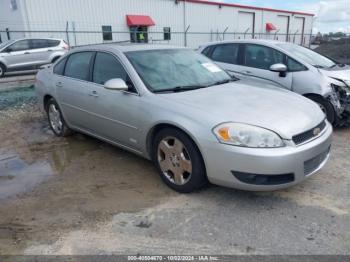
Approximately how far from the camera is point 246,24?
36188mm

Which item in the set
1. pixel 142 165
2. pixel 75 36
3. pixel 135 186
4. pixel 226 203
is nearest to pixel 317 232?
pixel 226 203

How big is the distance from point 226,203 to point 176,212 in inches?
21.2

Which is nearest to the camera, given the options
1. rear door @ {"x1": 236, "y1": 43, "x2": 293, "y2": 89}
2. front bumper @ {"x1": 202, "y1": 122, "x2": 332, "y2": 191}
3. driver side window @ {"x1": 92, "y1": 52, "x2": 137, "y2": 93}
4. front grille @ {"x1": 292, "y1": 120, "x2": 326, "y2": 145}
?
front bumper @ {"x1": 202, "y1": 122, "x2": 332, "y2": 191}

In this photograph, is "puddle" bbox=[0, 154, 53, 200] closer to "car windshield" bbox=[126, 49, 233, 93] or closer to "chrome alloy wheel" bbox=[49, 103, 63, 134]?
"chrome alloy wheel" bbox=[49, 103, 63, 134]

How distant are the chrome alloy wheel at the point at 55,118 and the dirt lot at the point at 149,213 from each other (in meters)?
1.08

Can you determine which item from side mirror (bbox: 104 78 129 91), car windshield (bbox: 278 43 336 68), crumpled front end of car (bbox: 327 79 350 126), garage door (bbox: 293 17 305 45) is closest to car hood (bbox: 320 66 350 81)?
crumpled front end of car (bbox: 327 79 350 126)

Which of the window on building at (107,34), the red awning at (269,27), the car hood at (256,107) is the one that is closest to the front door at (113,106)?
the car hood at (256,107)

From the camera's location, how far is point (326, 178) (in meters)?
3.96

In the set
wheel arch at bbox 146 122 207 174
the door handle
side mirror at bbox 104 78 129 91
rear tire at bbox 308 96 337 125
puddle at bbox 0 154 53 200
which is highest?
side mirror at bbox 104 78 129 91

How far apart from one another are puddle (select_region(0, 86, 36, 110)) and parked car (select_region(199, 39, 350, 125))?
4699 millimetres

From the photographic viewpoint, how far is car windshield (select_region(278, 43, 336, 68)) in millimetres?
6105

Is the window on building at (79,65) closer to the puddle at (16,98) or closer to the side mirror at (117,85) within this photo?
the side mirror at (117,85)

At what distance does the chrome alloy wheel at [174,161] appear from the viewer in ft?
11.5

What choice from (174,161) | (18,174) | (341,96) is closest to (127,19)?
(341,96)
